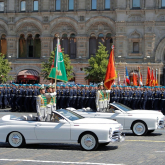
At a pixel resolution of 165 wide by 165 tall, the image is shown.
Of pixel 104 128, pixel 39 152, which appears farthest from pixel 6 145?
pixel 104 128

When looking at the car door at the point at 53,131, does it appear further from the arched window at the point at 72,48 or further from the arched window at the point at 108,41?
the arched window at the point at 72,48

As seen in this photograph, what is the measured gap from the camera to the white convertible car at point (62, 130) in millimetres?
12055

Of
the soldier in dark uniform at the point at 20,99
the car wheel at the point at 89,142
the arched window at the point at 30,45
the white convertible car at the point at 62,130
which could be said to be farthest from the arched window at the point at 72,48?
the car wheel at the point at 89,142

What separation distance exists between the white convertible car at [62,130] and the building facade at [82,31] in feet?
108

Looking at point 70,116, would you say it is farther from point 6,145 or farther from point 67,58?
point 67,58

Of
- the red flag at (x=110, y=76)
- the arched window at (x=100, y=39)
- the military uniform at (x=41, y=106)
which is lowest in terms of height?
the military uniform at (x=41, y=106)

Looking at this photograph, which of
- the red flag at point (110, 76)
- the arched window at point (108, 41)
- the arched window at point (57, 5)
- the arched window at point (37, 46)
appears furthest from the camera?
the arched window at point (37, 46)

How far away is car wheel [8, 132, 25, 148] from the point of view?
1277cm

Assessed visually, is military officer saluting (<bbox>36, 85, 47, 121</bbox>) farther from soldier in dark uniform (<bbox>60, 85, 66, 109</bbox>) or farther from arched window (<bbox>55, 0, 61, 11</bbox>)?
arched window (<bbox>55, 0, 61, 11</bbox>)

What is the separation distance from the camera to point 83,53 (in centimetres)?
4716

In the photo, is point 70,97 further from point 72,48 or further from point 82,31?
point 72,48

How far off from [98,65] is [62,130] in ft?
103

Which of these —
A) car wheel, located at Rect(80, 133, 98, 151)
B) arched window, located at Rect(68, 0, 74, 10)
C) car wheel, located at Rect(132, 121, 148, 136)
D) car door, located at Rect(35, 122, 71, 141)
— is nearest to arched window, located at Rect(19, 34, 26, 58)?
arched window, located at Rect(68, 0, 74, 10)

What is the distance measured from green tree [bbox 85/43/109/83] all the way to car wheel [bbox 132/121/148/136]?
1060 inches
